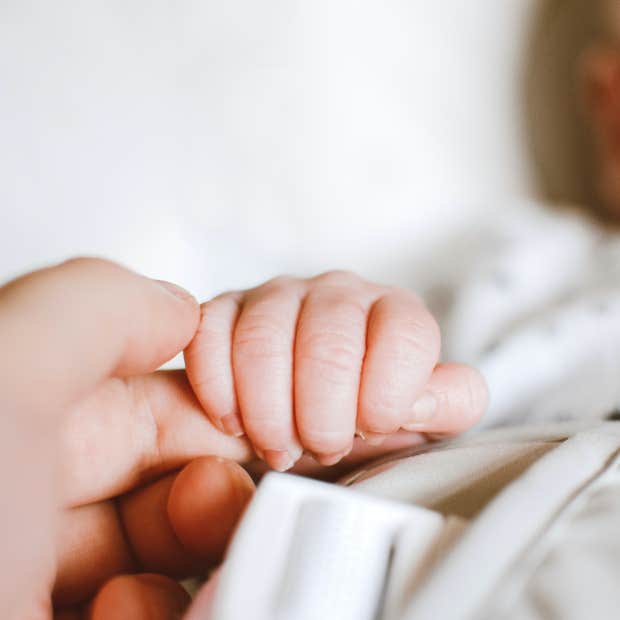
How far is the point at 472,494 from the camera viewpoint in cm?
37

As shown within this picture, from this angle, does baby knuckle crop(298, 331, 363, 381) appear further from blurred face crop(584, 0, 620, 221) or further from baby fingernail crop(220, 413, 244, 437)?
blurred face crop(584, 0, 620, 221)

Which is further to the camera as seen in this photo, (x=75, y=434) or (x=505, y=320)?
(x=505, y=320)

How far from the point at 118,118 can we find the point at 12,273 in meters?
0.18

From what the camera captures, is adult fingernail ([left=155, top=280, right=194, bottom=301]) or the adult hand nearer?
the adult hand

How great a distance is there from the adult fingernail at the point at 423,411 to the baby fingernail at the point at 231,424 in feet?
0.36

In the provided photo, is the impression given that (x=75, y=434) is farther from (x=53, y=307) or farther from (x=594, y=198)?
(x=594, y=198)

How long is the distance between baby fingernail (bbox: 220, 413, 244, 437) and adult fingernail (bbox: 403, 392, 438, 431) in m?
0.11

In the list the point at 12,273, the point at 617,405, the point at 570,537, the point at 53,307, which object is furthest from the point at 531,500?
the point at 12,273

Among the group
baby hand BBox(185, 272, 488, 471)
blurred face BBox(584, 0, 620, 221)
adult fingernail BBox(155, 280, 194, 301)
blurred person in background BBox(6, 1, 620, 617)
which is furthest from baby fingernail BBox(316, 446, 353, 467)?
blurred face BBox(584, 0, 620, 221)

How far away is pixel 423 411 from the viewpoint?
1.56 ft

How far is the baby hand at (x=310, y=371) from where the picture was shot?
412mm

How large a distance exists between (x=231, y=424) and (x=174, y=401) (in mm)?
49

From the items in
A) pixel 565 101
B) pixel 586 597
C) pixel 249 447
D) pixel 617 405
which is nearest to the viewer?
pixel 586 597

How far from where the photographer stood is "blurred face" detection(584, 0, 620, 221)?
32.6 inches
